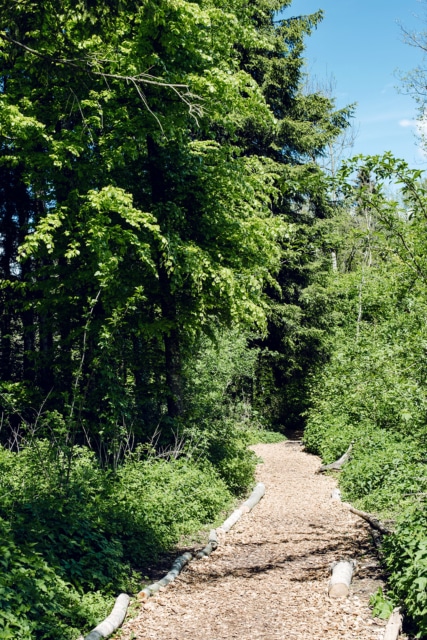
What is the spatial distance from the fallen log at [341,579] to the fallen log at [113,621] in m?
2.20

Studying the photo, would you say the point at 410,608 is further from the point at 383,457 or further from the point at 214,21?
the point at 214,21

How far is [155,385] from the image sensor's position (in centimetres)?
1167

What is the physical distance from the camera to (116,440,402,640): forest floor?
5.14 m

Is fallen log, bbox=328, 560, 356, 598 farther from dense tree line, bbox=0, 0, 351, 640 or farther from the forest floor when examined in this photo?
dense tree line, bbox=0, 0, 351, 640

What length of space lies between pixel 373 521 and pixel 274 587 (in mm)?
2605

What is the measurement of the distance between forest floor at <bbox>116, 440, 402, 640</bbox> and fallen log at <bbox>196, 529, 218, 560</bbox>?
0.09 metres

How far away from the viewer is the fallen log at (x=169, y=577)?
591 centimetres

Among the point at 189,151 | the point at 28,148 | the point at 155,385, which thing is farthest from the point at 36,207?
the point at 155,385

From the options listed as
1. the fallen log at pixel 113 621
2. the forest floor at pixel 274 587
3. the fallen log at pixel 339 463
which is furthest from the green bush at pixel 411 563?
the fallen log at pixel 339 463

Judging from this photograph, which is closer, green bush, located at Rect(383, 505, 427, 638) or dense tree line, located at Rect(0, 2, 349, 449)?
green bush, located at Rect(383, 505, 427, 638)

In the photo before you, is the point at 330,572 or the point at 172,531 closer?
the point at 330,572

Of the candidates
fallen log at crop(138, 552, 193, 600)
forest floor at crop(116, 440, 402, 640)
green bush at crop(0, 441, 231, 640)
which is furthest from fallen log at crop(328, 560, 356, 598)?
green bush at crop(0, 441, 231, 640)

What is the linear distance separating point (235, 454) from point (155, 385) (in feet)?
7.68

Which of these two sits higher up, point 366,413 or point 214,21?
point 214,21
